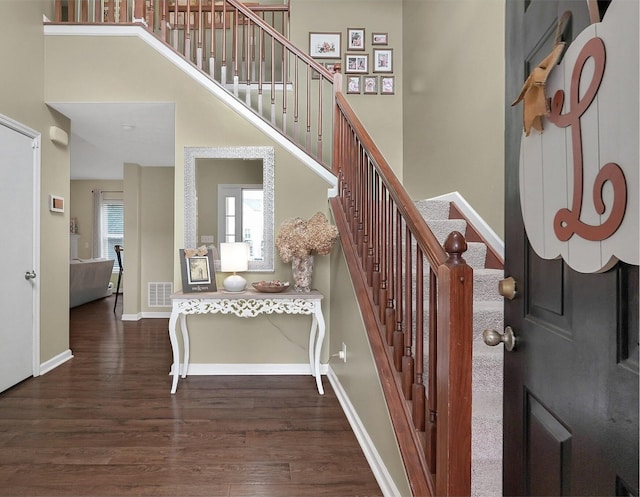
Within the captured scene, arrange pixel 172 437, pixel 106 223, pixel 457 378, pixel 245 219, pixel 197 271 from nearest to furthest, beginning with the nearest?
pixel 457 378 < pixel 172 437 < pixel 197 271 < pixel 245 219 < pixel 106 223

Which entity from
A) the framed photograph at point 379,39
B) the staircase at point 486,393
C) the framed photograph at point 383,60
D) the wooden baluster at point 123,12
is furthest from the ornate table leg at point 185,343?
the framed photograph at point 379,39

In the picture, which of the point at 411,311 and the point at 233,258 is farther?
the point at 233,258

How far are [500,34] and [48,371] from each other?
4.54m

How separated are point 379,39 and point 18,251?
424 centimetres

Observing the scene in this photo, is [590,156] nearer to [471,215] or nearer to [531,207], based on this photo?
[531,207]

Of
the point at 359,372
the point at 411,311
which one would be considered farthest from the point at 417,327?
the point at 359,372

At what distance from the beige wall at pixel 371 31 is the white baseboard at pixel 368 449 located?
9.29 feet

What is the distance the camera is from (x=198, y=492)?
180cm

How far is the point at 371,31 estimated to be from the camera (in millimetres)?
4566

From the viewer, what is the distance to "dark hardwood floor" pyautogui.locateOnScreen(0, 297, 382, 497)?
187 centimetres

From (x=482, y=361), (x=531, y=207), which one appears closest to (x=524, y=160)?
(x=531, y=207)

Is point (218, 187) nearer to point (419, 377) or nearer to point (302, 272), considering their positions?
point (302, 272)

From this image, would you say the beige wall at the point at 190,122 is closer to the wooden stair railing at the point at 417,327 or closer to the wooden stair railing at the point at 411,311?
the wooden stair railing at the point at 411,311

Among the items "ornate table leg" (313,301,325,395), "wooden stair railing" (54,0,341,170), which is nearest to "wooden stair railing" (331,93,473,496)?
"ornate table leg" (313,301,325,395)
